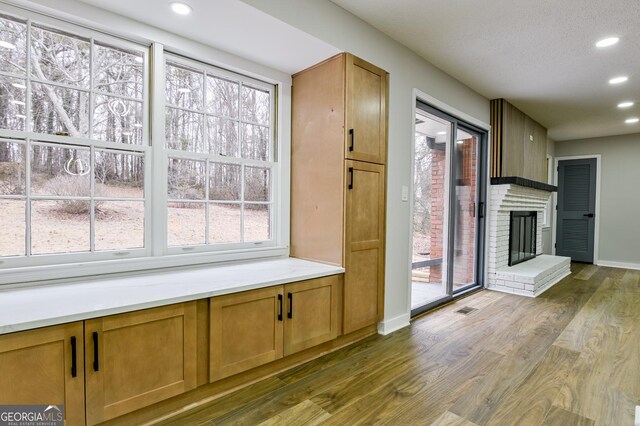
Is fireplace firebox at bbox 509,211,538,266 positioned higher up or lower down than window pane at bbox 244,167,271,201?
lower down

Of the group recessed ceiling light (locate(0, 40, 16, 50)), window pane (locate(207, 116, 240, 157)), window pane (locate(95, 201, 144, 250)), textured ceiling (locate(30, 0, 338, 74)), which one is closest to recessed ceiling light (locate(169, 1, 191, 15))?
textured ceiling (locate(30, 0, 338, 74))

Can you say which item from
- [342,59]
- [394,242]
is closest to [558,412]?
[394,242]

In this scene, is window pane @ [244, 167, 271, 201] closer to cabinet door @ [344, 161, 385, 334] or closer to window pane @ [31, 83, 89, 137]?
cabinet door @ [344, 161, 385, 334]

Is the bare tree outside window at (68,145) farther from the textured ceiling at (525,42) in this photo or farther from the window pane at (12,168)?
the textured ceiling at (525,42)

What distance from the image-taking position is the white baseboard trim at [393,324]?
2900 millimetres

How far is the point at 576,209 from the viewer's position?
674cm

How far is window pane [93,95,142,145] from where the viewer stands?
2023mm

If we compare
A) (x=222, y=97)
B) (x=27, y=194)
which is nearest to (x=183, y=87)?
(x=222, y=97)

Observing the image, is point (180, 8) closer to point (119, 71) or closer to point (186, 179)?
point (119, 71)

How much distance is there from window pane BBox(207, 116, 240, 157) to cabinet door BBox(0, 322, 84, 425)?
150 centimetres

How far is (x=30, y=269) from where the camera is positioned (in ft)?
5.68

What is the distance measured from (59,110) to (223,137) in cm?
101

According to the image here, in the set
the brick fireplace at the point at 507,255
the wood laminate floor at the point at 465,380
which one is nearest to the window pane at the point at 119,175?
the wood laminate floor at the point at 465,380

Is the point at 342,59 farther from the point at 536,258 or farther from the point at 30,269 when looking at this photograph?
the point at 536,258
